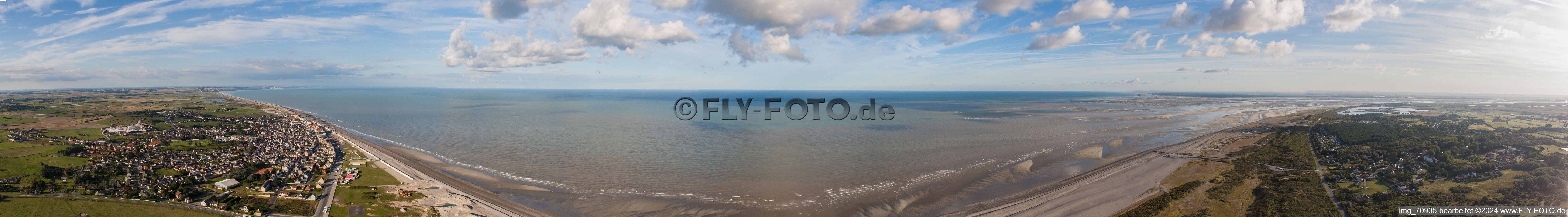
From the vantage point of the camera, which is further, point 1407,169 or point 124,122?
point 124,122

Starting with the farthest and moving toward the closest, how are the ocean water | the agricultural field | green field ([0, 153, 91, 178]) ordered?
the agricultural field → green field ([0, 153, 91, 178]) → the ocean water

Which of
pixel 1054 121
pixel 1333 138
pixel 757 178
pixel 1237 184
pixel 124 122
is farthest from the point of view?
pixel 1054 121

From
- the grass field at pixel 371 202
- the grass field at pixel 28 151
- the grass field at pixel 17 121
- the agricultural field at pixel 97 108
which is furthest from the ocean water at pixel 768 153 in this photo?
the grass field at pixel 17 121

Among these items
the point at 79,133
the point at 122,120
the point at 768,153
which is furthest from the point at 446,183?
the point at 122,120

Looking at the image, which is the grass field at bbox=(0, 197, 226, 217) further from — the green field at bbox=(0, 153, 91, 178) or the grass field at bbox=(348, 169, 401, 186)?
the green field at bbox=(0, 153, 91, 178)

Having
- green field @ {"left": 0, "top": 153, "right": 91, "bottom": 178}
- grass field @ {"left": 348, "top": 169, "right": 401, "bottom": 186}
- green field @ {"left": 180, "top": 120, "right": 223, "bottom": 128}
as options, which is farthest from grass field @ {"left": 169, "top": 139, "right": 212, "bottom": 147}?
grass field @ {"left": 348, "top": 169, "right": 401, "bottom": 186}

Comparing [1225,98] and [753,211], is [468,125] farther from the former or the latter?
[1225,98]

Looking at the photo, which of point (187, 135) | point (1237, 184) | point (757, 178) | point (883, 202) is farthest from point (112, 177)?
point (1237, 184)
